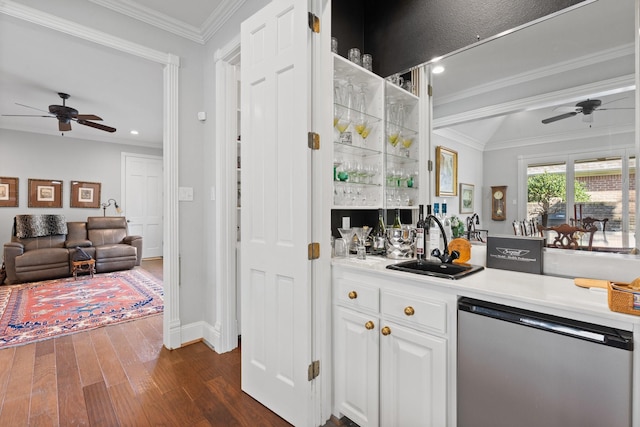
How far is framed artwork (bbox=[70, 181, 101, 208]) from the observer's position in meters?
6.45

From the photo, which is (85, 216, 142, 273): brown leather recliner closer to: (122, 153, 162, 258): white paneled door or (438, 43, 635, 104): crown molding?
(122, 153, 162, 258): white paneled door

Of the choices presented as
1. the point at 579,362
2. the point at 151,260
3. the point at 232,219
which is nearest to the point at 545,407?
the point at 579,362

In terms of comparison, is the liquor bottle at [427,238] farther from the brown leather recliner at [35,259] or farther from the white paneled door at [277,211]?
the brown leather recliner at [35,259]

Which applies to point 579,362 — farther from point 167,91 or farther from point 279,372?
point 167,91

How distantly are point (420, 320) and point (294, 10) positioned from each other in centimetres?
174

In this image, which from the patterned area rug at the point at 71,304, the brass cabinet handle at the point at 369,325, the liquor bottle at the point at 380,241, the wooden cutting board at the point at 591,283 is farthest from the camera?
the patterned area rug at the point at 71,304

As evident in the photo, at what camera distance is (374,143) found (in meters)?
2.16

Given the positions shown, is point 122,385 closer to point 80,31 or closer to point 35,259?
point 80,31

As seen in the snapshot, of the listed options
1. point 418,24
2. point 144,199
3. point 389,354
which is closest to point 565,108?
point 418,24

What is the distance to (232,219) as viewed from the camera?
261 centimetres

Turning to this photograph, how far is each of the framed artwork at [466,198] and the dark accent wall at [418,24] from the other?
83cm

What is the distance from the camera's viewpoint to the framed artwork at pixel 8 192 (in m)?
5.63

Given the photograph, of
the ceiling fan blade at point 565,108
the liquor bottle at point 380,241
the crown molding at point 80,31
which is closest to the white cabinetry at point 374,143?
the liquor bottle at point 380,241

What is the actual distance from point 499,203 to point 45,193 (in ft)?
26.1
